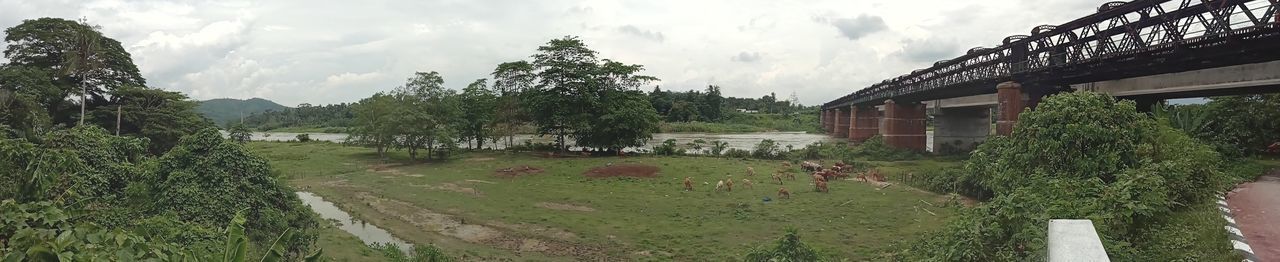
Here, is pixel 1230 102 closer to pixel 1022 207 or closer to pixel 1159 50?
pixel 1159 50

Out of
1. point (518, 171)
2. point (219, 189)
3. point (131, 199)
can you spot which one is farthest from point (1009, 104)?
point (131, 199)

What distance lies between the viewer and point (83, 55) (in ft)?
107

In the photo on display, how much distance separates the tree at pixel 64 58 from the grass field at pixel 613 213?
1190cm

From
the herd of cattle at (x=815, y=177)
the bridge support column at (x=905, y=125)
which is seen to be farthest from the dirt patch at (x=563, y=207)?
the bridge support column at (x=905, y=125)

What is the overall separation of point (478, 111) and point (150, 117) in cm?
2178

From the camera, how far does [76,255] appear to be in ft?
13.9

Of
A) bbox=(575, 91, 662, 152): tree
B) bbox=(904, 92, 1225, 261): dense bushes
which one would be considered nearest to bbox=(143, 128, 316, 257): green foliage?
bbox=(904, 92, 1225, 261): dense bushes

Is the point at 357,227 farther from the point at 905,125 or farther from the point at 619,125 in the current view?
the point at 905,125

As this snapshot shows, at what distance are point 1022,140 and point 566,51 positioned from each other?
38.5 meters

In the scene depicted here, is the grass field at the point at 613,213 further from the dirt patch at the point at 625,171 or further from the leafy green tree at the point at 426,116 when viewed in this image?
the leafy green tree at the point at 426,116

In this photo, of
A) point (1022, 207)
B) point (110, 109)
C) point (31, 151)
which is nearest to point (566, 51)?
point (110, 109)

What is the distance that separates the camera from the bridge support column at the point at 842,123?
95000mm

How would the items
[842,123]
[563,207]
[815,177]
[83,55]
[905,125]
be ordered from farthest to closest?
[842,123], [905,125], [83,55], [815,177], [563,207]

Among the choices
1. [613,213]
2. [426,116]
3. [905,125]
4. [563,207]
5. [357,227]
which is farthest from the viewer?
[905,125]
